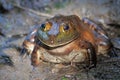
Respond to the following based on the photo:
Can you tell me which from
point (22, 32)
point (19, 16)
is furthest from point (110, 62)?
point (19, 16)

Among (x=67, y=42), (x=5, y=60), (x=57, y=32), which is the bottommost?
(x=5, y=60)

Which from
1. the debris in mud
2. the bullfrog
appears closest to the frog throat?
the bullfrog

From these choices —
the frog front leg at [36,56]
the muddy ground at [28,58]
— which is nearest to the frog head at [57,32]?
the frog front leg at [36,56]

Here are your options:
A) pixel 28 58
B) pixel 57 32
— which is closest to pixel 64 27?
pixel 57 32

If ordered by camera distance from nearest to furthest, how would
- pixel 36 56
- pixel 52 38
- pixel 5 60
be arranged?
pixel 52 38
pixel 36 56
pixel 5 60

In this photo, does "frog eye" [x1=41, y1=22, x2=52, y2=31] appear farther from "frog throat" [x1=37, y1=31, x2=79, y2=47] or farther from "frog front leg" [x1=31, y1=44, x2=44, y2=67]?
"frog front leg" [x1=31, y1=44, x2=44, y2=67]

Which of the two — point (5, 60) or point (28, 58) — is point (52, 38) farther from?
point (5, 60)

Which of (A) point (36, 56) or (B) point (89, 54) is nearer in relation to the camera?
(B) point (89, 54)

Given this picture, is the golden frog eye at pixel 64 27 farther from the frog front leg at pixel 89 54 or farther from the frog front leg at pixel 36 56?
the frog front leg at pixel 36 56

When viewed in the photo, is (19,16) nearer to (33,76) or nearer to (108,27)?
(108,27)
